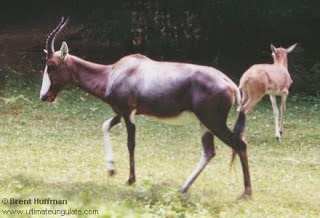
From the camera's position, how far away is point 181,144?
12.7m

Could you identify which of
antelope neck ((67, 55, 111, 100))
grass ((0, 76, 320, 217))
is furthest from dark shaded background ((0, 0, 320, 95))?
antelope neck ((67, 55, 111, 100))

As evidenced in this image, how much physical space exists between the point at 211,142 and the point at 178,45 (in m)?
11.5

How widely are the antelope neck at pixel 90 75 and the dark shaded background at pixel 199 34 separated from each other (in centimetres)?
A: 937

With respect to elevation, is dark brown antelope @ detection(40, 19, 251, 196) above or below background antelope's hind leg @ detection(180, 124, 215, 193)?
above

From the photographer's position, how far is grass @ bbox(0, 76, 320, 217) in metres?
8.11

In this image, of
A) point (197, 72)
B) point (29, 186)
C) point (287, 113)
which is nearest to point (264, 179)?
point (197, 72)

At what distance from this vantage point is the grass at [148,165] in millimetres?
8109

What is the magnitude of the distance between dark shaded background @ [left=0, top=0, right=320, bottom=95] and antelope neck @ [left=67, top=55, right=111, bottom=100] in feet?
30.8

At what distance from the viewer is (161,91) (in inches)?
350

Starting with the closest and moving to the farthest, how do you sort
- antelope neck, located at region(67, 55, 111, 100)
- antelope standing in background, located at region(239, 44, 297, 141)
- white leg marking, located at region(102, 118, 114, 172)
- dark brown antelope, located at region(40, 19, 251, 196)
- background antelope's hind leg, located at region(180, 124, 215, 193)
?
dark brown antelope, located at region(40, 19, 251, 196), background antelope's hind leg, located at region(180, 124, 215, 193), white leg marking, located at region(102, 118, 114, 172), antelope neck, located at region(67, 55, 111, 100), antelope standing in background, located at region(239, 44, 297, 141)

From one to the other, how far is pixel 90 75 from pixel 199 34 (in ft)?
37.4

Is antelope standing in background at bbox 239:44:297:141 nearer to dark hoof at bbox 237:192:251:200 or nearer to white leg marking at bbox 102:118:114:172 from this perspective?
white leg marking at bbox 102:118:114:172

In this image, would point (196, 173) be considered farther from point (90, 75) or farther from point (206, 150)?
point (90, 75)

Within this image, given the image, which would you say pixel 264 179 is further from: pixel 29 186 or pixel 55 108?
pixel 55 108
